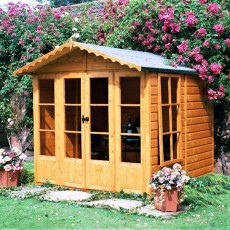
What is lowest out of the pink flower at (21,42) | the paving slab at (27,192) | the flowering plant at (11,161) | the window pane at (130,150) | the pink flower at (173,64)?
the paving slab at (27,192)

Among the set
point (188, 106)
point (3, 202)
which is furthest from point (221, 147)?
point (3, 202)

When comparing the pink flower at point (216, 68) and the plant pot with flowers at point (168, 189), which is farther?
the pink flower at point (216, 68)

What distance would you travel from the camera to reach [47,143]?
405 inches

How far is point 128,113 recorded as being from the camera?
32.6ft

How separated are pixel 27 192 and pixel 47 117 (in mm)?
1620

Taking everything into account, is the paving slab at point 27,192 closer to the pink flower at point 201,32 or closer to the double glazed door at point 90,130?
the double glazed door at point 90,130

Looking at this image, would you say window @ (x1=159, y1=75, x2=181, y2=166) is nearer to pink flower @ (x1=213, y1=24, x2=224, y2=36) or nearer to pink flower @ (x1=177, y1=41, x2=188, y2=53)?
pink flower @ (x1=177, y1=41, x2=188, y2=53)

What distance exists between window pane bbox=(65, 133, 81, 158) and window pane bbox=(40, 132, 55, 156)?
0.56m

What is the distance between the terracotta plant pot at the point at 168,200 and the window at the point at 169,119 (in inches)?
40.6

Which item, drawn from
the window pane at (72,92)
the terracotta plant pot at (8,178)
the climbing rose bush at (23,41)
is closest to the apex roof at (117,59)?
the window pane at (72,92)

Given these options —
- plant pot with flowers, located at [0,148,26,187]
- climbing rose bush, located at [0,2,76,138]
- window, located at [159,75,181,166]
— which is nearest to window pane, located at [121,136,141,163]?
window, located at [159,75,181,166]

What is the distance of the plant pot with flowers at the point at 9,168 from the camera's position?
998 centimetres

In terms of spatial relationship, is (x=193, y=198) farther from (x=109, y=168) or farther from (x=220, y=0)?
(x=220, y=0)

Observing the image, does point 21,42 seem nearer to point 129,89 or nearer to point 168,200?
point 129,89
